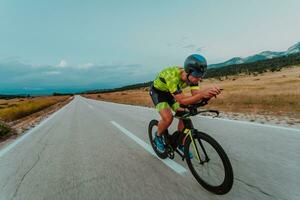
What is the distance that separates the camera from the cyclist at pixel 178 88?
135 inches

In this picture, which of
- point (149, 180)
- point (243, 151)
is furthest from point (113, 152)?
point (243, 151)

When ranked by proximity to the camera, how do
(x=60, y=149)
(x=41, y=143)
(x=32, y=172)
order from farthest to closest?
1. (x=41, y=143)
2. (x=60, y=149)
3. (x=32, y=172)

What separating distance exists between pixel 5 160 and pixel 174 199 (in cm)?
468

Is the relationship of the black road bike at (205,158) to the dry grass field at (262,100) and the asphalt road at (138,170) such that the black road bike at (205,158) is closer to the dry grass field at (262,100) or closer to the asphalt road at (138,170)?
the asphalt road at (138,170)

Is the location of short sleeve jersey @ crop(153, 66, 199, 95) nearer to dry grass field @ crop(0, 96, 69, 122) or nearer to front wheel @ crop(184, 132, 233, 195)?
front wheel @ crop(184, 132, 233, 195)

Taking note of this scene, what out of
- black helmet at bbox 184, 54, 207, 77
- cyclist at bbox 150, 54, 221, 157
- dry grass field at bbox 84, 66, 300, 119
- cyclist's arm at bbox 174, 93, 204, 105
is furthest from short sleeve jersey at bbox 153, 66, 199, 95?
dry grass field at bbox 84, 66, 300, 119

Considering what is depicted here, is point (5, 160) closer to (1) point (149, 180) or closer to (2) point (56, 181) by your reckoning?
(2) point (56, 181)

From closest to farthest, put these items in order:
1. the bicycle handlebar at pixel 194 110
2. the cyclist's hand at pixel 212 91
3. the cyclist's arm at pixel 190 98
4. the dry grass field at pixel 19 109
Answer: the cyclist's hand at pixel 212 91
the cyclist's arm at pixel 190 98
the bicycle handlebar at pixel 194 110
the dry grass field at pixel 19 109

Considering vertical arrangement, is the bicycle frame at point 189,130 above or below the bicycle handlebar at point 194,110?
below

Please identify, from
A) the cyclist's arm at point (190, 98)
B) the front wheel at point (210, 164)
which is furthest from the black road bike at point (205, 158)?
the cyclist's arm at point (190, 98)

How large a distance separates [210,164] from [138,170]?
1.53 meters

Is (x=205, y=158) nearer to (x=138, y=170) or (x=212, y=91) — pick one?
(x=212, y=91)

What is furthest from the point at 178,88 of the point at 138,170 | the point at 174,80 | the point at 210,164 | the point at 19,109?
the point at 19,109

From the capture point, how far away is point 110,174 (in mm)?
4426
